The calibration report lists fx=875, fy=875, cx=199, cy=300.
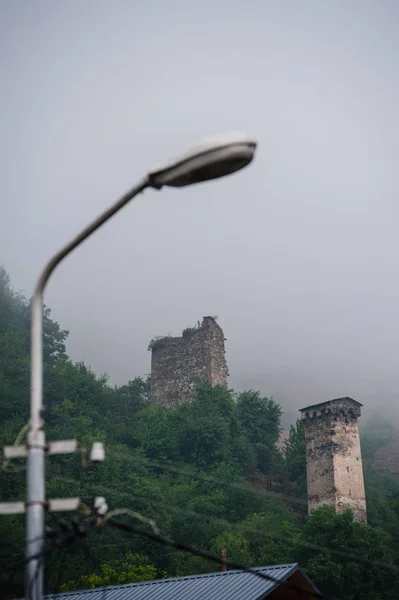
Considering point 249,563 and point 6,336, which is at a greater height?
point 6,336

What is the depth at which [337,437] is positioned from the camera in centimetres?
4600

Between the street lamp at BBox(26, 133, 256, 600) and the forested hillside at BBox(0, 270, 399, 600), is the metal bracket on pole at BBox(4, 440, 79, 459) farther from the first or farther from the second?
the forested hillside at BBox(0, 270, 399, 600)

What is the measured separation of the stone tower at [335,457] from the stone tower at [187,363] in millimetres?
11199

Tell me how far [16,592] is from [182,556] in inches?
309

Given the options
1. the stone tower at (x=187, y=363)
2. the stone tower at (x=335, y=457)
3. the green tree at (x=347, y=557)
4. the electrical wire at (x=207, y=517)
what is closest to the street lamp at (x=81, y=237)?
the green tree at (x=347, y=557)

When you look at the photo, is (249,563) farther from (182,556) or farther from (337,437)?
(337,437)

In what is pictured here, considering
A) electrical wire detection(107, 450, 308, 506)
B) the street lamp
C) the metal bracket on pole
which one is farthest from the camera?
electrical wire detection(107, 450, 308, 506)

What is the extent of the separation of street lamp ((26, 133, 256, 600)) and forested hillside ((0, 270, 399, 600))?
24432mm

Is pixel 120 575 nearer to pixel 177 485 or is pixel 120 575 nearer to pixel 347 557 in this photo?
pixel 347 557

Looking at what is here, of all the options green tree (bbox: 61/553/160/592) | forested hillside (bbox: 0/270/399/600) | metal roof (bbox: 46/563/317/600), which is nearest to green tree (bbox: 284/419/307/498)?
forested hillside (bbox: 0/270/399/600)

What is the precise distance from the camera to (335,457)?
1773 inches

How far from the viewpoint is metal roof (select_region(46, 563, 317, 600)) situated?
14.7 m

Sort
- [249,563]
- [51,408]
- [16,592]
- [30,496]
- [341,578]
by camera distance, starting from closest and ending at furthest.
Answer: [30,496]
[16,592]
[341,578]
[249,563]
[51,408]

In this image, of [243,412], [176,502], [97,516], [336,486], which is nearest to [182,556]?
[176,502]
